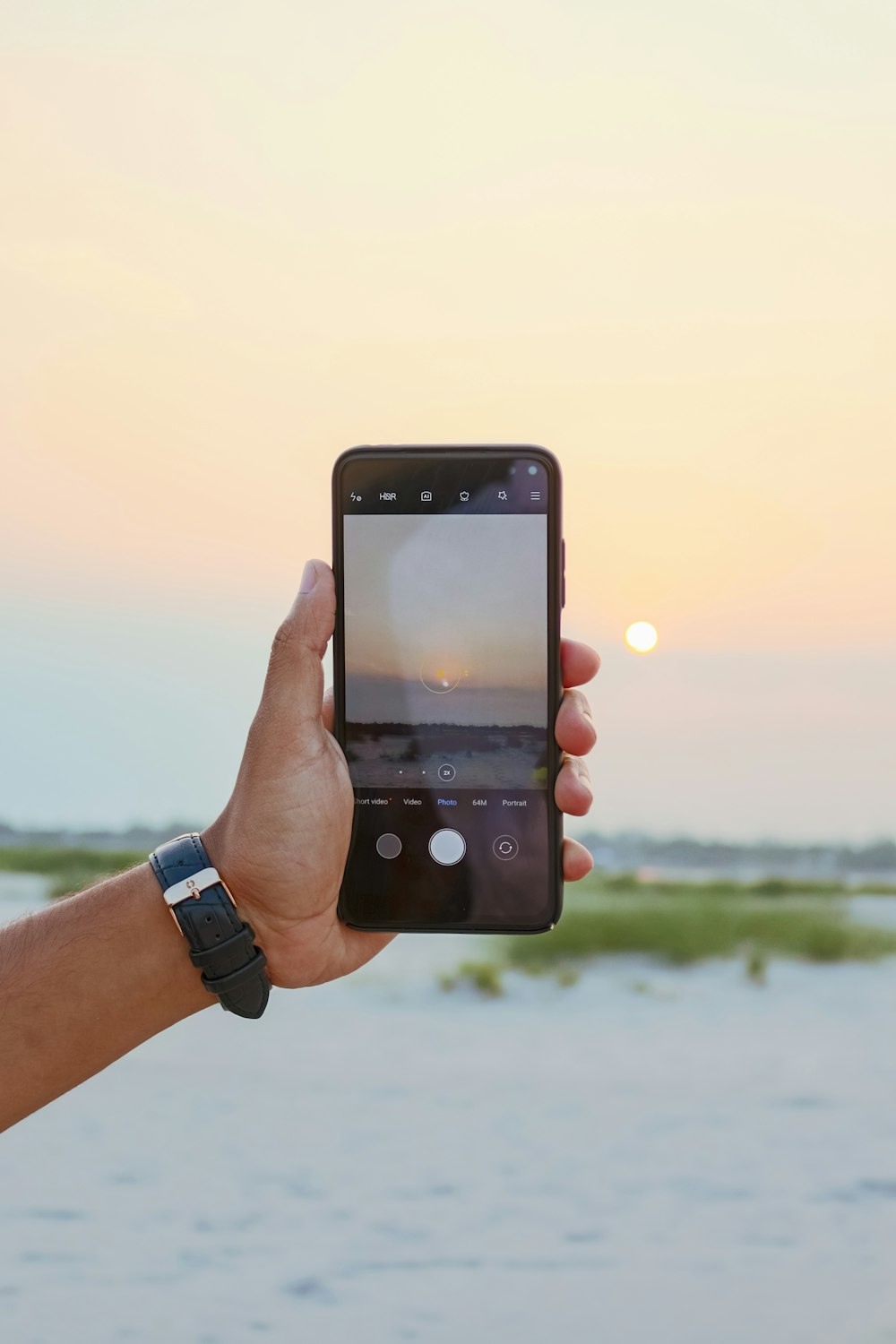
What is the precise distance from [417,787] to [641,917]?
34.0 ft

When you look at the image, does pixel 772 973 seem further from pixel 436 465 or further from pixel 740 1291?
pixel 436 465

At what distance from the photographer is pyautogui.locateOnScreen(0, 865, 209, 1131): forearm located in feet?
4.47

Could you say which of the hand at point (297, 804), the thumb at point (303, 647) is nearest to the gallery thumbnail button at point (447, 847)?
the hand at point (297, 804)

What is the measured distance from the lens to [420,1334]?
162 inches

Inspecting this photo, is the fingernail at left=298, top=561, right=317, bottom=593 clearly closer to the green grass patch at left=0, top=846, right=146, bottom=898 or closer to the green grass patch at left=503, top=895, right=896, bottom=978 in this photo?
Answer: the green grass patch at left=503, top=895, right=896, bottom=978

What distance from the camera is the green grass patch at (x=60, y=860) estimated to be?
12766mm

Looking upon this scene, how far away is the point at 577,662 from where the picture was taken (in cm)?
150

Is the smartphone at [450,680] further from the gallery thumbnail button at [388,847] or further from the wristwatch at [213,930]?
the wristwatch at [213,930]

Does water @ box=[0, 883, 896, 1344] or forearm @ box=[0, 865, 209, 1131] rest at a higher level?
forearm @ box=[0, 865, 209, 1131]

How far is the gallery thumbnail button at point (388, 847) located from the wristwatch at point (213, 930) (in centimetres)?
18

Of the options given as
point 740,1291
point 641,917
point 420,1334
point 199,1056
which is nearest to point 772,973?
point 641,917

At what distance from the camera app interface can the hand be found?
4 centimetres

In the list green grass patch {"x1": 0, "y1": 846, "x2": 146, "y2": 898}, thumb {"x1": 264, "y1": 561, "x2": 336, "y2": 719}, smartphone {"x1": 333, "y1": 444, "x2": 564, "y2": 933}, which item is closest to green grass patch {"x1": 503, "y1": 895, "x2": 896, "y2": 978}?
green grass patch {"x1": 0, "y1": 846, "x2": 146, "y2": 898}

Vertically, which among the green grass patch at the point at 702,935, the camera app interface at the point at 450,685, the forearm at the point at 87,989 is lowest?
the green grass patch at the point at 702,935
